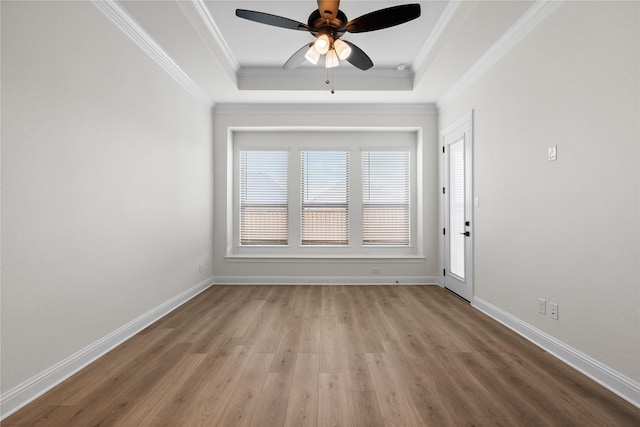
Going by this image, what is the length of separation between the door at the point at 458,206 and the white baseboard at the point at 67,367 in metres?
3.81

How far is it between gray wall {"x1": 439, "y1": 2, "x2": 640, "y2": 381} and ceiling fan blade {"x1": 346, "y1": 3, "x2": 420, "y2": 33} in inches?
49.8

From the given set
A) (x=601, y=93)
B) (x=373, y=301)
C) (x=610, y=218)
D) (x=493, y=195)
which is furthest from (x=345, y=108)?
(x=610, y=218)

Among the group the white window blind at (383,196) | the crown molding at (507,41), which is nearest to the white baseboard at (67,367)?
the white window blind at (383,196)

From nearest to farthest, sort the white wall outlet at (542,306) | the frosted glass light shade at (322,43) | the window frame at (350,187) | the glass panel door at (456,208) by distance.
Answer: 1. the frosted glass light shade at (322,43)
2. the white wall outlet at (542,306)
3. the glass panel door at (456,208)
4. the window frame at (350,187)

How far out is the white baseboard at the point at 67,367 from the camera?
178cm

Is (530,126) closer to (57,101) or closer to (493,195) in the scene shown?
(493,195)

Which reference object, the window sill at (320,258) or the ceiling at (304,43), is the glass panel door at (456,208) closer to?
the window sill at (320,258)

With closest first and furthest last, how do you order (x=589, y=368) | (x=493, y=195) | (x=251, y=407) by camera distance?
(x=251, y=407) → (x=589, y=368) → (x=493, y=195)

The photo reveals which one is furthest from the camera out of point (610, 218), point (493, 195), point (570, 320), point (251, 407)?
point (493, 195)

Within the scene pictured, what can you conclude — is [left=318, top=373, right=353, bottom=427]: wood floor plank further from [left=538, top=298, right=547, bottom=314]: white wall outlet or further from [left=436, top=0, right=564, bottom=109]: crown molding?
[left=436, top=0, right=564, bottom=109]: crown molding

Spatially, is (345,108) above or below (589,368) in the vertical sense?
above

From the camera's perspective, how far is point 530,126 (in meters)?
2.81

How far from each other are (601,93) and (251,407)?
312cm

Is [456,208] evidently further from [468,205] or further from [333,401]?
[333,401]
